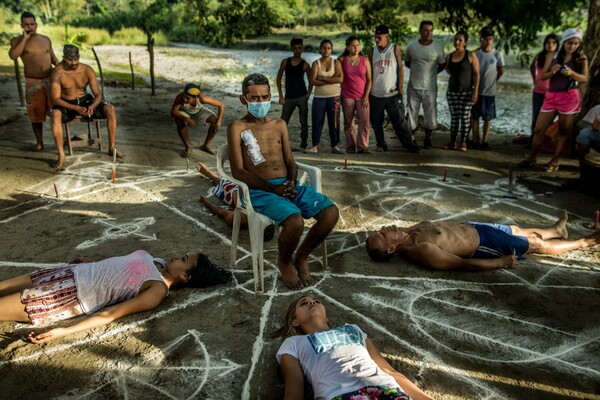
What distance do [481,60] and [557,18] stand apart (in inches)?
141

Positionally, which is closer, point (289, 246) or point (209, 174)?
point (289, 246)

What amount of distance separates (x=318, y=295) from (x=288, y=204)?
796 mm

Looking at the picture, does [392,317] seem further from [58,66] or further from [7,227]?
[58,66]

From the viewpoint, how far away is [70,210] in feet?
19.6

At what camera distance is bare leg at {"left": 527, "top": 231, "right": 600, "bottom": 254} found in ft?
16.4

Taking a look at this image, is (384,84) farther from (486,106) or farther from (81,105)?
(81,105)

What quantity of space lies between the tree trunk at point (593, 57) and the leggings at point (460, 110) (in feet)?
6.53

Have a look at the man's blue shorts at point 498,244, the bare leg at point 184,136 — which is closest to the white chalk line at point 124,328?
the man's blue shorts at point 498,244

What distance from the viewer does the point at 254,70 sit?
2534 centimetres

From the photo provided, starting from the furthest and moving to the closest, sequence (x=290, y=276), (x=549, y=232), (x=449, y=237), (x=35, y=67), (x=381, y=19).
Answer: (x=381, y=19) < (x=35, y=67) < (x=549, y=232) < (x=449, y=237) < (x=290, y=276)

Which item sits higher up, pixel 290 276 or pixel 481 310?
pixel 290 276

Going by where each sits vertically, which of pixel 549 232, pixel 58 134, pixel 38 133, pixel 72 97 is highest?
pixel 72 97

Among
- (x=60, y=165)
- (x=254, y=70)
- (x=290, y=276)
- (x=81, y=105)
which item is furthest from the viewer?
(x=254, y=70)

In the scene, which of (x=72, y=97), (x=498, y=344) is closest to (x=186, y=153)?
(x=72, y=97)
